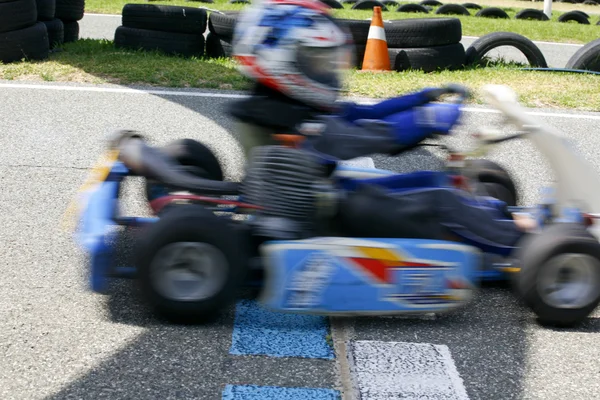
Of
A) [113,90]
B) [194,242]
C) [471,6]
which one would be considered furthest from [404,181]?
[471,6]

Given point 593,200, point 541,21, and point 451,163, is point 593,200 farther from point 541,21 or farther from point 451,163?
point 541,21

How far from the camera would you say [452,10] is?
38.5 feet

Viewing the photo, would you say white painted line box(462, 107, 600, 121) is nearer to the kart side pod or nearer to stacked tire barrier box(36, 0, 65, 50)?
the kart side pod

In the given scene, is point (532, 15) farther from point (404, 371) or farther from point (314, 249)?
point (404, 371)

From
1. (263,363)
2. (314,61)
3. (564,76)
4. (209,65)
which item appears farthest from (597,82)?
(263,363)

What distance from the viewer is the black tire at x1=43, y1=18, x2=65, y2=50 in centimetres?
693

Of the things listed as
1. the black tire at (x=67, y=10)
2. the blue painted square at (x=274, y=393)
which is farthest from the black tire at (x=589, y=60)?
the blue painted square at (x=274, y=393)

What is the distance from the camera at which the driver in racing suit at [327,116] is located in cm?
288

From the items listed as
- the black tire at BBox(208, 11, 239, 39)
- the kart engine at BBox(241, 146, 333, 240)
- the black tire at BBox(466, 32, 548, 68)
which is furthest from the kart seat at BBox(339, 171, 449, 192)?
the black tire at BBox(466, 32, 548, 68)

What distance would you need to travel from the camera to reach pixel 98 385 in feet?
8.11

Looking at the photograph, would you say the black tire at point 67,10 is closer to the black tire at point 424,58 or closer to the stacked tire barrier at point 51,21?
the stacked tire barrier at point 51,21

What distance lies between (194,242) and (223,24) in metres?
4.32

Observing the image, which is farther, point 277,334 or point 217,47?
point 217,47

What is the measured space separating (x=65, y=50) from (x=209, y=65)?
1.24 meters
